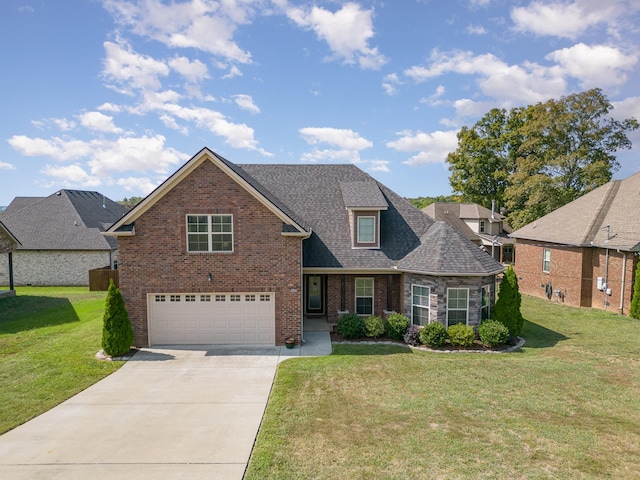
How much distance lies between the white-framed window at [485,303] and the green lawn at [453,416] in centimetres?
185

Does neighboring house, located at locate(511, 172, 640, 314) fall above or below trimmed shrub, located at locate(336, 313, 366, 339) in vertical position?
above

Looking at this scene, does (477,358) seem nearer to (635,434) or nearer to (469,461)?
(635,434)

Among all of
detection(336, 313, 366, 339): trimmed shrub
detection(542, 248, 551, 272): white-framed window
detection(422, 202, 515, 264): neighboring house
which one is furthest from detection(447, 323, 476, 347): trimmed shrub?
detection(422, 202, 515, 264): neighboring house

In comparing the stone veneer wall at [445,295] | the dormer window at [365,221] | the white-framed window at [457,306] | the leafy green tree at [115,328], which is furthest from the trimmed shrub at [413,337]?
the leafy green tree at [115,328]

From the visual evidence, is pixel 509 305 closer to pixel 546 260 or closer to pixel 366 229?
pixel 366 229

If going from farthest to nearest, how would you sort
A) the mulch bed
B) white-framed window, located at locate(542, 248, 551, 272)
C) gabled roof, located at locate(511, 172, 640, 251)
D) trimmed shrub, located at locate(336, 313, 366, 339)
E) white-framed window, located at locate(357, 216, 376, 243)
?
white-framed window, located at locate(542, 248, 551, 272) < gabled roof, located at locate(511, 172, 640, 251) < white-framed window, located at locate(357, 216, 376, 243) < trimmed shrub, located at locate(336, 313, 366, 339) < the mulch bed

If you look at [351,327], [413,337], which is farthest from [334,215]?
[413,337]

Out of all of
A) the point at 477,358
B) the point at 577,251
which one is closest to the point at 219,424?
the point at 477,358

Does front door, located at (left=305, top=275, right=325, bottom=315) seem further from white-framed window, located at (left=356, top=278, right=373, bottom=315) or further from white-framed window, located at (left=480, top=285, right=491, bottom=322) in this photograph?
white-framed window, located at (left=480, top=285, right=491, bottom=322)

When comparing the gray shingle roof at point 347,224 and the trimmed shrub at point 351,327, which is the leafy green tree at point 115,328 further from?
the trimmed shrub at point 351,327

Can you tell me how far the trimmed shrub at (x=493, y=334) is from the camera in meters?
14.3

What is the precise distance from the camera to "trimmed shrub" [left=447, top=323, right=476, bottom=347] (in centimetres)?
1437

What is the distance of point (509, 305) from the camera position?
15.4 m

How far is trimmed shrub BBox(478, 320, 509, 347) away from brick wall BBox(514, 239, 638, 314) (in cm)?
1041
